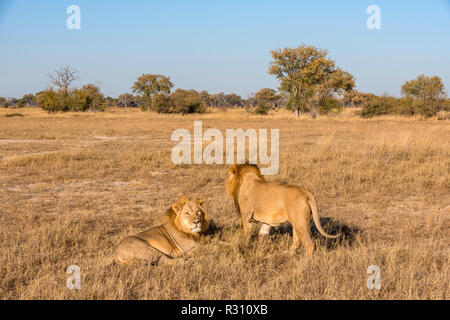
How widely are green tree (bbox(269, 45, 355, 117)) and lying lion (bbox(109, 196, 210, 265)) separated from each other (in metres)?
41.9

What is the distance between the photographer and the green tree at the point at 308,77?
46.7 metres

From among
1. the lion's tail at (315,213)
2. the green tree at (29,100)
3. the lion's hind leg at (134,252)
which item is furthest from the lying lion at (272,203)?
the green tree at (29,100)

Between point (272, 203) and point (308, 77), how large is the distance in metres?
44.7

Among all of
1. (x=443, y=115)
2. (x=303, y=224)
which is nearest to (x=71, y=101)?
(x=443, y=115)

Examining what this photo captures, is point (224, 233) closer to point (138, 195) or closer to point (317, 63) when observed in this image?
point (138, 195)

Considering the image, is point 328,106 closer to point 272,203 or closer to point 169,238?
point 272,203

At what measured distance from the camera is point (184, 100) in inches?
2087

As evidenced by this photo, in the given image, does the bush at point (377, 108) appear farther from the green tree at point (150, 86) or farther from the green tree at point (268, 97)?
the green tree at point (150, 86)

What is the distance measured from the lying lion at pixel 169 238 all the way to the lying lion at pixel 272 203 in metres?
0.67

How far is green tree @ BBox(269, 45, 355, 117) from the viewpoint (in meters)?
46.7

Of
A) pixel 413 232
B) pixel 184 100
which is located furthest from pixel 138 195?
pixel 184 100

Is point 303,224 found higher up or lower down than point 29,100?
lower down

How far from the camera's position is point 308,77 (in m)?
47.8

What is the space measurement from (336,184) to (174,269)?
595 cm
